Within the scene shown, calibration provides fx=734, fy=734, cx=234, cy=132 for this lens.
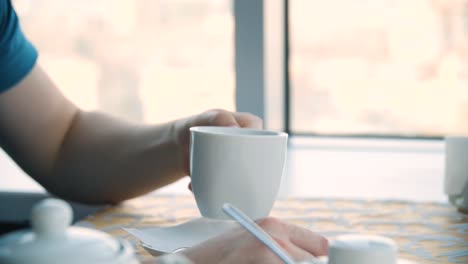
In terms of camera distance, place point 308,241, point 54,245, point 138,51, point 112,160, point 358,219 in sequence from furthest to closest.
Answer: point 138,51 → point 112,160 → point 358,219 → point 308,241 → point 54,245

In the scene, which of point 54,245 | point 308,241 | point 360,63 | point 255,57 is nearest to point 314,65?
point 360,63

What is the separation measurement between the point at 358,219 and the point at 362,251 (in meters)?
0.48

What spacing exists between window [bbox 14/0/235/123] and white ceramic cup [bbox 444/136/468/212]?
6.00 ft

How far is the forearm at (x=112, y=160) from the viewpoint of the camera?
1.06 metres

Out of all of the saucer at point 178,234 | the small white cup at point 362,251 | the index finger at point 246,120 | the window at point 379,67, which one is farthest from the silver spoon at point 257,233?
the window at point 379,67

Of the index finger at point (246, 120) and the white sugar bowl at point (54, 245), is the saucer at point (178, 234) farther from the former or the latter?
the white sugar bowl at point (54, 245)

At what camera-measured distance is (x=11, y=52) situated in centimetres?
116

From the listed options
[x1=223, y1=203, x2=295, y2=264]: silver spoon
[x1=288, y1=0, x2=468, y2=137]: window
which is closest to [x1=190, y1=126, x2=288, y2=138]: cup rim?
[x1=223, y1=203, x2=295, y2=264]: silver spoon

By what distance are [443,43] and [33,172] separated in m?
1.53

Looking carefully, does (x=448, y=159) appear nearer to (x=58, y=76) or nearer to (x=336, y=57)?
(x=336, y=57)

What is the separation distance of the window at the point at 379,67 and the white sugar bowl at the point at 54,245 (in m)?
1.97

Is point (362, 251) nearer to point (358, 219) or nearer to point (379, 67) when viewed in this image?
point (358, 219)

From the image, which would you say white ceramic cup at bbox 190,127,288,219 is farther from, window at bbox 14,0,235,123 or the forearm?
window at bbox 14,0,235,123

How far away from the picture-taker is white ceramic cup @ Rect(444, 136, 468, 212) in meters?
1.00
